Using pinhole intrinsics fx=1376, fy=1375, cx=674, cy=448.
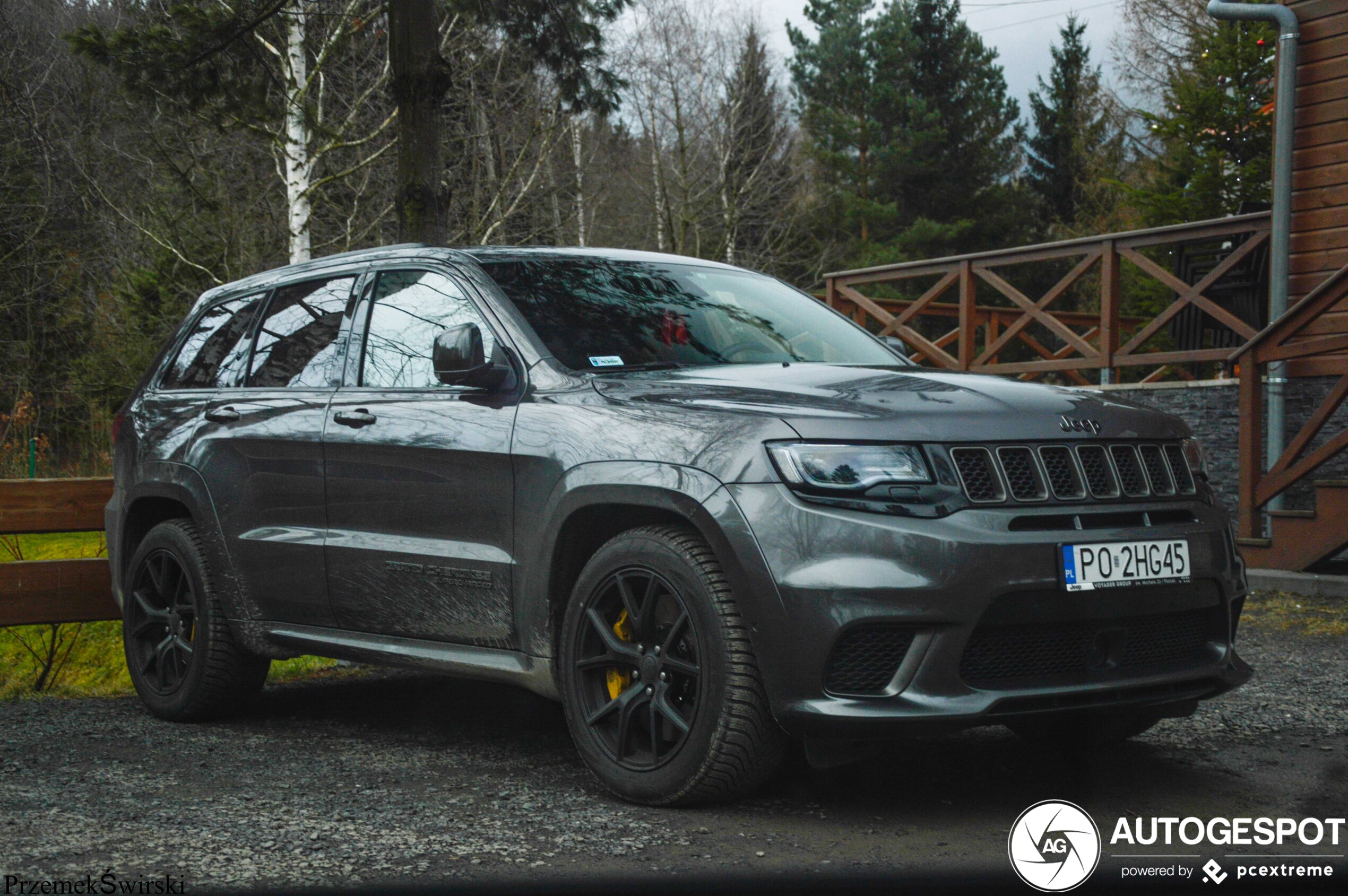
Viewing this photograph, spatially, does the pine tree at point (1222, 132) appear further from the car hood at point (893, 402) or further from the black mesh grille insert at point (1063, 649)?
the black mesh grille insert at point (1063, 649)

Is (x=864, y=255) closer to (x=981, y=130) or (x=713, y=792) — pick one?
(x=981, y=130)

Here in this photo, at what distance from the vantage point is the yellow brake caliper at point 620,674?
417cm

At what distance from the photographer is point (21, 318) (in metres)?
24.8

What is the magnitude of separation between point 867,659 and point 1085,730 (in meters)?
1.49

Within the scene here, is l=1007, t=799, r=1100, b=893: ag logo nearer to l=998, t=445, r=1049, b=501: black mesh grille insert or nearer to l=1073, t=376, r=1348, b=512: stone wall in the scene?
l=998, t=445, r=1049, b=501: black mesh grille insert

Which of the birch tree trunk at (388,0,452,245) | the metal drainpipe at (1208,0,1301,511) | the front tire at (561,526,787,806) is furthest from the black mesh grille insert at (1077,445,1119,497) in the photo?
the metal drainpipe at (1208,0,1301,511)

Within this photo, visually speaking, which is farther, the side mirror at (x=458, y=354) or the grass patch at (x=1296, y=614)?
the grass patch at (x=1296, y=614)

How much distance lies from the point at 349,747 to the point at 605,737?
59.7 inches

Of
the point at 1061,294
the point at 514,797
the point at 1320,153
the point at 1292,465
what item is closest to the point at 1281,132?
the point at 1320,153

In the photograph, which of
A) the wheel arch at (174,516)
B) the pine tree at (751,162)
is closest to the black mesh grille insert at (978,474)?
the wheel arch at (174,516)

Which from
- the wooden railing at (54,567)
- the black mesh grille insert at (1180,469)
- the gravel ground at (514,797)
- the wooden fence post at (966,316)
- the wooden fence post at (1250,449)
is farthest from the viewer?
the wooden fence post at (966,316)

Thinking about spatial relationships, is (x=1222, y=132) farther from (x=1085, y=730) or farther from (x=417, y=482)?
(x=417, y=482)

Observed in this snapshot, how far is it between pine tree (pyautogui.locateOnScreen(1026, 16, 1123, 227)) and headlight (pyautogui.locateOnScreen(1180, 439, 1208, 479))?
3657 cm

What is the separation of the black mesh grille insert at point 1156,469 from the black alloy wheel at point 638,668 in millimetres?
1441
